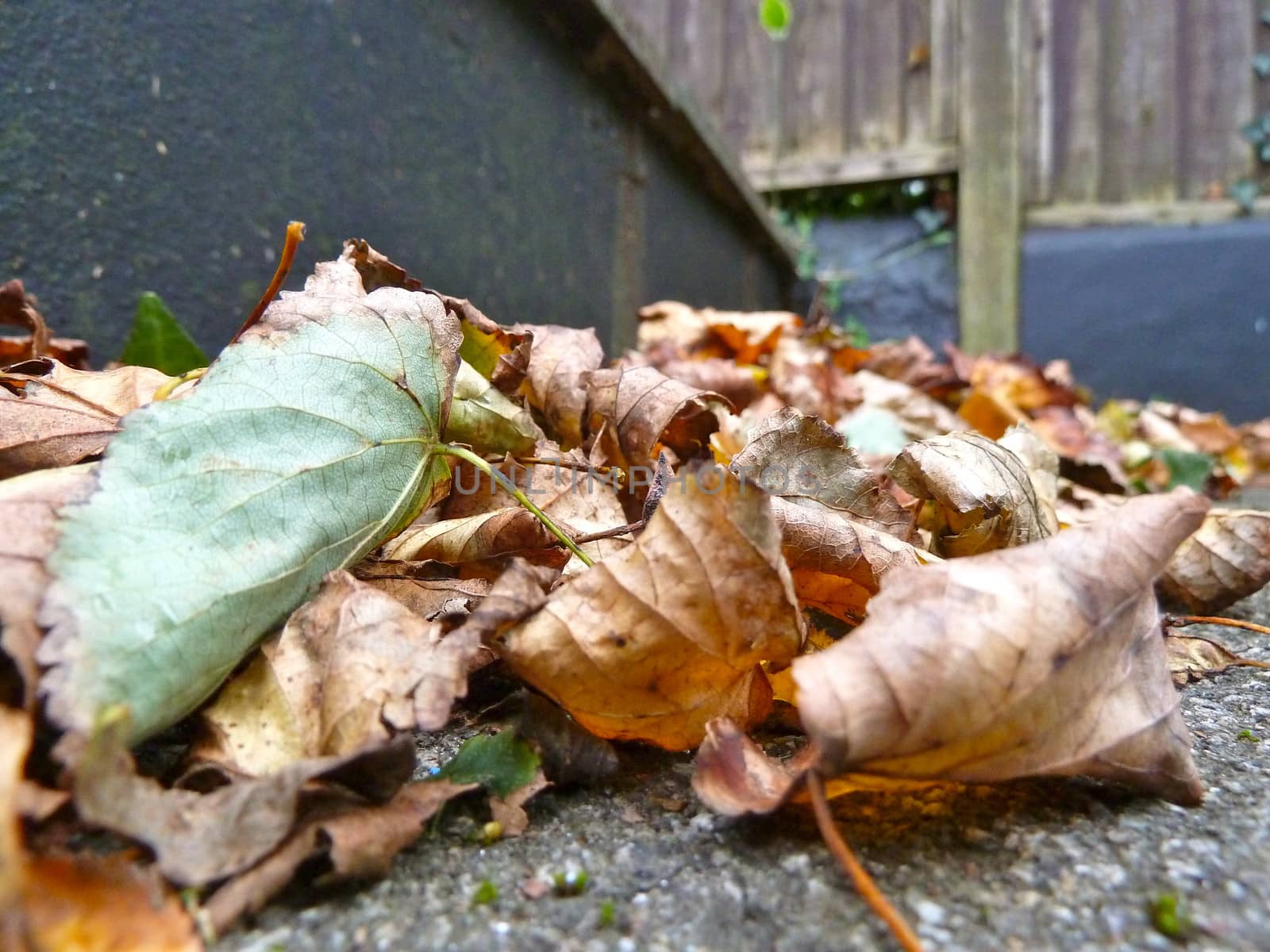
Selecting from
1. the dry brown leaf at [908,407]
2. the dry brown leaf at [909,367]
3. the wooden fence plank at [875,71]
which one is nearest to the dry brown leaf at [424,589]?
the dry brown leaf at [908,407]

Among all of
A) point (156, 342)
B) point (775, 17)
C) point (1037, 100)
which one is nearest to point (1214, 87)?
point (1037, 100)

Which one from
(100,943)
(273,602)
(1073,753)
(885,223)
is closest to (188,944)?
(100,943)

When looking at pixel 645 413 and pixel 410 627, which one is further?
pixel 645 413

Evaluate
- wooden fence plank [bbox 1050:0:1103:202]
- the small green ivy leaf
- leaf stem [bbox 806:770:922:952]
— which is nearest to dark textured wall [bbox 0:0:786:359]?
leaf stem [bbox 806:770:922:952]

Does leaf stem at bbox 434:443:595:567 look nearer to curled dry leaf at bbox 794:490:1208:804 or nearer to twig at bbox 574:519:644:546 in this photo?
twig at bbox 574:519:644:546

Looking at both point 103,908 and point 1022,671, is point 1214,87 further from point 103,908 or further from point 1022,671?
point 103,908

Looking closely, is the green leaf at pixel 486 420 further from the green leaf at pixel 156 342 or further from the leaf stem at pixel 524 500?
the green leaf at pixel 156 342

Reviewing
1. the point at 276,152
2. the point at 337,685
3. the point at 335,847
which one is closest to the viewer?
the point at 335,847
